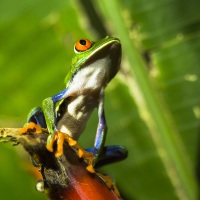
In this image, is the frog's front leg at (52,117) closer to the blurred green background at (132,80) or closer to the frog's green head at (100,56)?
the frog's green head at (100,56)

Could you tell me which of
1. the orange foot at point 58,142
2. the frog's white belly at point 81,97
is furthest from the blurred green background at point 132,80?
the orange foot at point 58,142

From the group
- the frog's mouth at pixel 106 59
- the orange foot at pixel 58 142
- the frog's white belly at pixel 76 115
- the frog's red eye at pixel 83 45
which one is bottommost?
the orange foot at pixel 58 142

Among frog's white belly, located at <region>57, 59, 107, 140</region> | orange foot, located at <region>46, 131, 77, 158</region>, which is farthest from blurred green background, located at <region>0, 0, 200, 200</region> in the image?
orange foot, located at <region>46, 131, 77, 158</region>

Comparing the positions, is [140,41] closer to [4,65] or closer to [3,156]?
[4,65]

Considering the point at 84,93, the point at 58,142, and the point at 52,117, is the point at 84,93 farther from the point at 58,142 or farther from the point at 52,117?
the point at 58,142

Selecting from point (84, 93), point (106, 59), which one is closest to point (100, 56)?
point (106, 59)

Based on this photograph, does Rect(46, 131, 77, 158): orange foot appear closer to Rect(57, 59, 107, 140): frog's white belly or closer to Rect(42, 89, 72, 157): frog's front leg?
Rect(42, 89, 72, 157): frog's front leg

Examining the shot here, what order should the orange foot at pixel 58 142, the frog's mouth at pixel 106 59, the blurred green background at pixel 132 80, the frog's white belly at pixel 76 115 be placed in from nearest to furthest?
the orange foot at pixel 58 142 < the frog's mouth at pixel 106 59 < the frog's white belly at pixel 76 115 < the blurred green background at pixel 132 80
